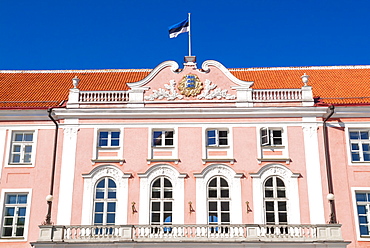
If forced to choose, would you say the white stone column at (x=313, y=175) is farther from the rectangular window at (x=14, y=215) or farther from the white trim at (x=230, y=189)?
the rectangular window at (x=14, y=215)

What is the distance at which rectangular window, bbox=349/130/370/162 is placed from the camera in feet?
82.0

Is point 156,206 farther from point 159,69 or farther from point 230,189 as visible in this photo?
point 159,69

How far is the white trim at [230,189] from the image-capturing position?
2360 centimetres

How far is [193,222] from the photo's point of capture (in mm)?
23484

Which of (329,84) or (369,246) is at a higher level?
(329,84)

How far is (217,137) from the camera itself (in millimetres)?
25047

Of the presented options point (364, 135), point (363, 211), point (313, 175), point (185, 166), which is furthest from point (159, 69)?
point (363, 211)

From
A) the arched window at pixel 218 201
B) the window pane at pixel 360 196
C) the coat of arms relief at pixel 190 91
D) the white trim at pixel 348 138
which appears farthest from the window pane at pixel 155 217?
the white trim at pixel 348 138

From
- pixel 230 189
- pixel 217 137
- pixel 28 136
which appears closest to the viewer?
pixel 230 189

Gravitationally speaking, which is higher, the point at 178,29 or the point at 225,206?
the point at 178,29

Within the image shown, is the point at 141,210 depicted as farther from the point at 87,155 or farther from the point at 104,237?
the point at 87,155

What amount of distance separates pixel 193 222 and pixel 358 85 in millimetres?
12416

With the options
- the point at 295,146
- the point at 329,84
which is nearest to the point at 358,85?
the point at 329,84

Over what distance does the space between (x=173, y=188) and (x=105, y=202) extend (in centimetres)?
315
